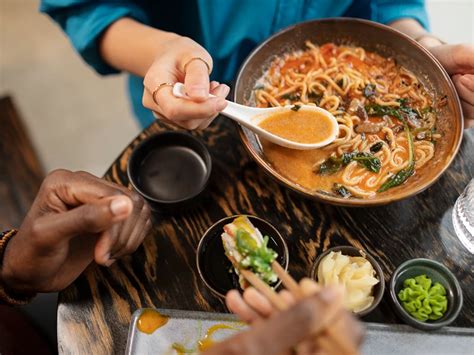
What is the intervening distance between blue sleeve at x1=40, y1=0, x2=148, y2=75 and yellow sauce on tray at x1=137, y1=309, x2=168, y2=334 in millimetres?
1445

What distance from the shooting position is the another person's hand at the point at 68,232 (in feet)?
Answer: 4.47

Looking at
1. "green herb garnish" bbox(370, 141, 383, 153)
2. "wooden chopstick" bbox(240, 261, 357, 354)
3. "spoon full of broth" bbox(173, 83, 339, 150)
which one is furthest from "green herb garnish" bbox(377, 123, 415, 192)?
"wooden chopstick" bbox(240, 261, 357, 354)

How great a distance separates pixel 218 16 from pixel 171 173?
36.2 inches

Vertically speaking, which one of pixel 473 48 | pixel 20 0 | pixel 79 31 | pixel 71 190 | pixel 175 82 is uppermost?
pixel 473 48

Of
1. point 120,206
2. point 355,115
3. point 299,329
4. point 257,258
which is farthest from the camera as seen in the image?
point 355,115

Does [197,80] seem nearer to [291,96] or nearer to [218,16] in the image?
[291,96]

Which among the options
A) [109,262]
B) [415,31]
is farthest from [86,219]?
[415,31]

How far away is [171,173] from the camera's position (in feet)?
6.68

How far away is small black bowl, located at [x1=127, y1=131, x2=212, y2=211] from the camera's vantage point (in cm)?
197

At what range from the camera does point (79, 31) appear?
7.26 ft

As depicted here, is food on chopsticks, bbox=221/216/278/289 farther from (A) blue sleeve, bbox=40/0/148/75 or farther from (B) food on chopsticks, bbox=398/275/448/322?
(A) blue sleeve, bbox=40/0/148/75

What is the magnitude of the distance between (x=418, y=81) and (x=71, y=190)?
173 cm

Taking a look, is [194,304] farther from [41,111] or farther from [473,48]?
[41,111]

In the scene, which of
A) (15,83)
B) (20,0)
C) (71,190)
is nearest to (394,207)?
(71,190)
